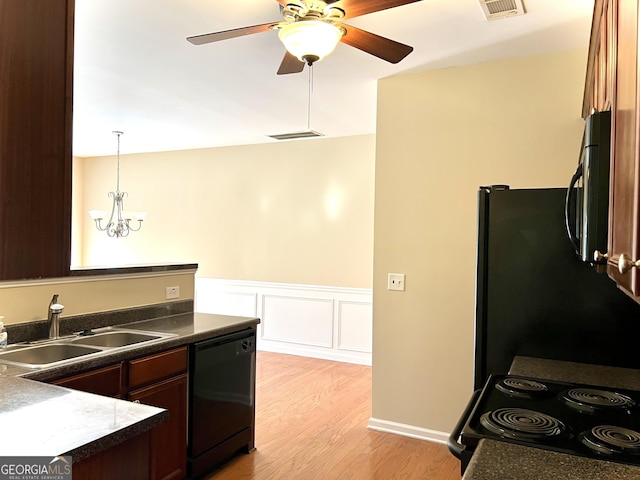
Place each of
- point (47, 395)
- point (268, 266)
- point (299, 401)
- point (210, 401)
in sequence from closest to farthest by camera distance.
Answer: point (47, 395)
point (210, 401)
point (299, 401)
point (268, 266)

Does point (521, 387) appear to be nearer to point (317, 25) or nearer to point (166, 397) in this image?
point (317, 25)

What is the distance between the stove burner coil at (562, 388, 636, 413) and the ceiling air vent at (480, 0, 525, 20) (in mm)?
1802

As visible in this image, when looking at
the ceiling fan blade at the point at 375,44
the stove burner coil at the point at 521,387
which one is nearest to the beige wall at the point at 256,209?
the ceiling fan blade at the point at 375,44

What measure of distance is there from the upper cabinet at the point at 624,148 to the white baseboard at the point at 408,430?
265 cm

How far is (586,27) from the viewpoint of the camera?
262 cm

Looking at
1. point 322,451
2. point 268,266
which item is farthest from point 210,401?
point 268,266

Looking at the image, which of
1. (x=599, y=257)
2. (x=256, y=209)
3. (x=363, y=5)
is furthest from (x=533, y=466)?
(x=256, y=209)

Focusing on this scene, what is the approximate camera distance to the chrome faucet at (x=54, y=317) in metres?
2.47

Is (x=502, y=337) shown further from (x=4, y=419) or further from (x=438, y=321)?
(x=4, y=419)

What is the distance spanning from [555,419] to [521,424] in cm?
13

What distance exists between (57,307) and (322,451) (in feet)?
6.15

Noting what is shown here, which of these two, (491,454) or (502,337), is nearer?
(491,454)

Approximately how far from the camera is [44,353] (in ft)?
7.83

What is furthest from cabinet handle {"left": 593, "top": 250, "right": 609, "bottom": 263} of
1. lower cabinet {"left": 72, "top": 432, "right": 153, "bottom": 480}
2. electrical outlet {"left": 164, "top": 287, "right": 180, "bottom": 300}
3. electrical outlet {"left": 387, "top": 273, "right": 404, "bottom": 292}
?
electrical outlet {"left": 164, "top": 287, "right": 180, "bottom": 300}
